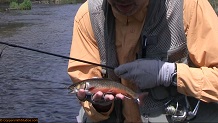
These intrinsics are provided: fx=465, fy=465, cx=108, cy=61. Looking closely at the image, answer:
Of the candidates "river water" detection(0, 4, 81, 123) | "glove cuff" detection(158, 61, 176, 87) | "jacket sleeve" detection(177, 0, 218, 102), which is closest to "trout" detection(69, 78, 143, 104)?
"glove cuff" detection(158, 61, 176, 87)

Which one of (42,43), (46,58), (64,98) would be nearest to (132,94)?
(64,98)

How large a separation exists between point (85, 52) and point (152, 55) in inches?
20.9

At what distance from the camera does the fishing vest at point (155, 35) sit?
11.1ft

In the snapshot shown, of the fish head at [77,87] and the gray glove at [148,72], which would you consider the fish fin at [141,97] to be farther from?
the fish head at [77,87]

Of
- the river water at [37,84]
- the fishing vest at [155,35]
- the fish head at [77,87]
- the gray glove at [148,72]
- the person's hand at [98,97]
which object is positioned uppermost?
the fishing vest at [155,35]

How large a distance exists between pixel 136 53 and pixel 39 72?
1335 cm

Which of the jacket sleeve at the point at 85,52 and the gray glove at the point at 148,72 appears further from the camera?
the jacket sleeve at the point at 85,52

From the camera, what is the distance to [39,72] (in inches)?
653

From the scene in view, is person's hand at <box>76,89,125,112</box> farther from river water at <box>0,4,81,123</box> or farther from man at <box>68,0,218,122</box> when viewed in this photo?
river water at <box>0,4,81,123</box>

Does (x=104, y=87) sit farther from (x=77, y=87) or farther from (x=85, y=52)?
(x=85, y=52)

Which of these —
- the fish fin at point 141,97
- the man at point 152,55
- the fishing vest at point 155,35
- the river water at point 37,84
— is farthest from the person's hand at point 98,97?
the river water at point 37,84

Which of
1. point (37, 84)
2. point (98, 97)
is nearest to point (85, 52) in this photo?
point (98, 97)

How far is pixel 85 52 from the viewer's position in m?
3.64

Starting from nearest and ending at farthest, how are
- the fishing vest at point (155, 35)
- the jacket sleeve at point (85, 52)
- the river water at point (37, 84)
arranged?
the fishing vest at point (155, 35) < the jacket sleeve at point (85, 52) < the river water at point (37, 84)
